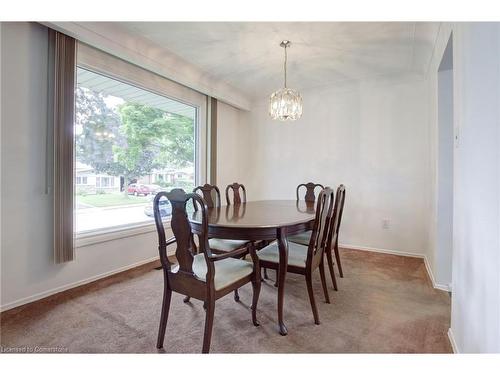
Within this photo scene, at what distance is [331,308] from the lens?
6.73 feet

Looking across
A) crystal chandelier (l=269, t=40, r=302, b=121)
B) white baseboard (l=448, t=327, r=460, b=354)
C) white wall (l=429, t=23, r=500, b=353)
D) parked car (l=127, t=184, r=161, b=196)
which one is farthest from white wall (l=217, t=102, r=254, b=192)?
white baseboard (l=448, t=327, r=460, b=354)

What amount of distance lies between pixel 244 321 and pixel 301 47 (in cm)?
269

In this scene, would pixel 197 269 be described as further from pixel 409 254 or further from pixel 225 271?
pixel 409 254

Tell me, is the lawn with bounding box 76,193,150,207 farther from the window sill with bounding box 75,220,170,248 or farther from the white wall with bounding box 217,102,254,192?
the white wall with bounding box 217,102,254,192

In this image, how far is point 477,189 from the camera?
126 centimetres

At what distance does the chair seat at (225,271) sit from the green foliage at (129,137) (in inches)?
69.4

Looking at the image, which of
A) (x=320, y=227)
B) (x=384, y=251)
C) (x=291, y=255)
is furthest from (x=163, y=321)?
(x=384, y=251)

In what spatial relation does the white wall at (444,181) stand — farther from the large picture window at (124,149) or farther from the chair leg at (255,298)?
the large picture window at (124,149)

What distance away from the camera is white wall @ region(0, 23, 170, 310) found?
2004 millimetres

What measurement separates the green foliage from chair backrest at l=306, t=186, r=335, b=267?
90.8 inches

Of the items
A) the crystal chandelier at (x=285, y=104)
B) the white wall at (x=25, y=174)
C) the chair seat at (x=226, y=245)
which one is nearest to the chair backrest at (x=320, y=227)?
the chair seat at (x=226, y=245)
